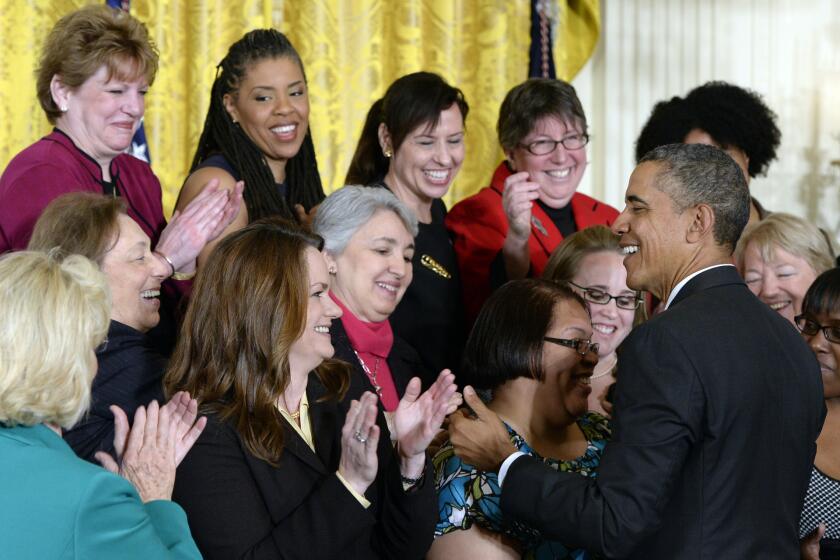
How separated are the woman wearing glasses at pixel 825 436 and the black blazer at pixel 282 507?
1105 millimetres

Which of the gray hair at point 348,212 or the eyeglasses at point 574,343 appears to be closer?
the eyeglasses at point 574,343

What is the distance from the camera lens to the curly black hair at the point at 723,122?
16.1ft

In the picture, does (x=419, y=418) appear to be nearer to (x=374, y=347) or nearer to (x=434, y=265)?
(x=374, y=347)

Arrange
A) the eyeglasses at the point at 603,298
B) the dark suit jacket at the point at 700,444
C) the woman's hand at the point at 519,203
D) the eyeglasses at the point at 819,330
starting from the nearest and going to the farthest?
the dark suit jacket at the point at 700,444, the eyeglasses at the point at 819,330, the eyeglasses at the point at 603,298, the woman's hand at the point at 519,203

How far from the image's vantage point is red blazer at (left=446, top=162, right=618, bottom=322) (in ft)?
14.3

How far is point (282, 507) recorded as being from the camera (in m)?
2.78

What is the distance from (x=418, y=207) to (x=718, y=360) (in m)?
1.90

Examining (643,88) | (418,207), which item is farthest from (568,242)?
(643,88)

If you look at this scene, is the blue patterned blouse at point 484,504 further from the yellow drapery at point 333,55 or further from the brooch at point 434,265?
the yellow drapery at point 333,55

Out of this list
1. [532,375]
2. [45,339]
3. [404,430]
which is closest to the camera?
[45,339]

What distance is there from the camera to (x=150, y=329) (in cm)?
356

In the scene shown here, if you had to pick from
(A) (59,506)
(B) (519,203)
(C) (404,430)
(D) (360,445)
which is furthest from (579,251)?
(A) (59,506)

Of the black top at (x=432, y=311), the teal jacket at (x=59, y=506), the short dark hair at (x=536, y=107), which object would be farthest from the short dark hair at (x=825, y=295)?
the teal jacket at (x=59, y=506)

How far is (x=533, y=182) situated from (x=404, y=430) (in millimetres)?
1680
